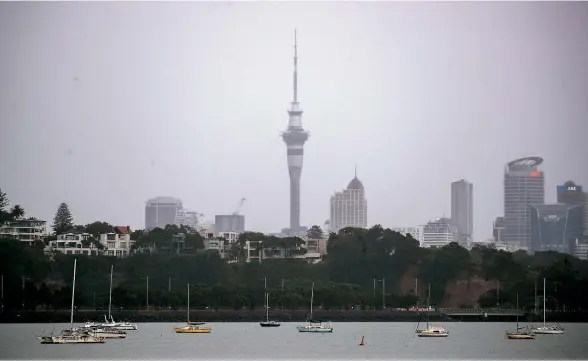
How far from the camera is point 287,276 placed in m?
139

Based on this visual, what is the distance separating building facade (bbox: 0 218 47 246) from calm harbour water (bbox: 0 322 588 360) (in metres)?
46.9

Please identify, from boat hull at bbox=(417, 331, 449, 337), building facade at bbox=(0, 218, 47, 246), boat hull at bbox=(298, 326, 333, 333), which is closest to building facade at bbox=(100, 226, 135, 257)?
building facade at bbox=(0, 218, 47, 246)

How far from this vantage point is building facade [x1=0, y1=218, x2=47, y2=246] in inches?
6024

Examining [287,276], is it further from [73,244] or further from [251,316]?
[73,244]

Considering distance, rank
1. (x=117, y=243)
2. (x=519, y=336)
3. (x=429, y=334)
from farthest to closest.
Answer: (x=117, y=243)
(x=429, y=334)
(x=519, y=336)

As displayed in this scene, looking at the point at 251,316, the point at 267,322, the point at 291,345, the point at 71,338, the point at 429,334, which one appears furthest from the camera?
the point at 251,316

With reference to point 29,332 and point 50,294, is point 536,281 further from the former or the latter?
point 29,332

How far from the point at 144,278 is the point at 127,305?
634 inches

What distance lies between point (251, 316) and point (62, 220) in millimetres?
58624

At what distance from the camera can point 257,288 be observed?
127000mm

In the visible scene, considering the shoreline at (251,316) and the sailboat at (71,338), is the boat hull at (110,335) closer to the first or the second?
the sailboat at (71,338)

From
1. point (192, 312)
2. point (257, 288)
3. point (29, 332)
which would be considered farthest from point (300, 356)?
point (257, 288)

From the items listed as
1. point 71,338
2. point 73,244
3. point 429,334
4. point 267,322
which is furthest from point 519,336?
point 73,244

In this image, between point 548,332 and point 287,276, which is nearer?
point 548,332
